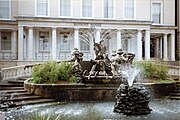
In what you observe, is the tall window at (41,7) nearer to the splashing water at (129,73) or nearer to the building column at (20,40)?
the building column at (20,40)

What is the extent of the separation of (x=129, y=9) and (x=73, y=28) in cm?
683

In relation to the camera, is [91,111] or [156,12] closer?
[91,111]

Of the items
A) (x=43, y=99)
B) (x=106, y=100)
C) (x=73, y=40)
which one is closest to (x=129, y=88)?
(x=106, y=100)

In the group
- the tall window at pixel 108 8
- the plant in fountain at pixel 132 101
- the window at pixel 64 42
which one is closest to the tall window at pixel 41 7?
the window at pixel 64 42

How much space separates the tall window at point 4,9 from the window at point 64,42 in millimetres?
5767

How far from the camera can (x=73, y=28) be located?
102ft

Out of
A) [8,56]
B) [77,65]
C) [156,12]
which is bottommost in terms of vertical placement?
[77,65]

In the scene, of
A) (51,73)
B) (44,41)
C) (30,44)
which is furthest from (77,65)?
(44,41)

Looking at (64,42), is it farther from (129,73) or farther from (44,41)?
(129,73)

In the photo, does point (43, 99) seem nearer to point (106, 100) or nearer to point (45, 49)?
point (106, 100)

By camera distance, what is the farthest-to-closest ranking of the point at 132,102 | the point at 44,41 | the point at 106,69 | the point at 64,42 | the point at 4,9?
the point at 64,42, the point at 44,41, the point at 4,9, the point at 106,69, the point at 132,102

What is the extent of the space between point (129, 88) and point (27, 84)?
5901 millimetres

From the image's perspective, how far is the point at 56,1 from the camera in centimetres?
3231

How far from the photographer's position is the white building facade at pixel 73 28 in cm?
3044
